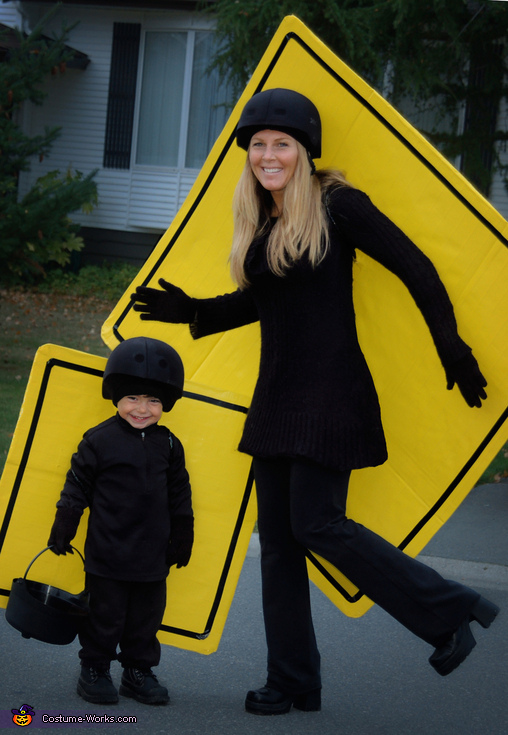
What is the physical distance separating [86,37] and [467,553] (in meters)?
13.3

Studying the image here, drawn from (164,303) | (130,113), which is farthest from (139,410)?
(130,113)

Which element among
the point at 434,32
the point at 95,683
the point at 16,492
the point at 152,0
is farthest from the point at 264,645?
the point at 152,0

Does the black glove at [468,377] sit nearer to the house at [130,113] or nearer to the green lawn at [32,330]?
the green lawn at [32,330]

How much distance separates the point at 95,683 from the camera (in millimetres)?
3180

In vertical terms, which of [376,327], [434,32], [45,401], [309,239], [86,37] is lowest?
[45,401]

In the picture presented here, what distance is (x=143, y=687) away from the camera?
321cm

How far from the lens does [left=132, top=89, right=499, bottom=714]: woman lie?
2906 millimetres

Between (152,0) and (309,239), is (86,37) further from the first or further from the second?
(309,239)

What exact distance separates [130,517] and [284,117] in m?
1.40

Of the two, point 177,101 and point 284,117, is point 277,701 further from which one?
point 177,101

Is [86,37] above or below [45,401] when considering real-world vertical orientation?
above

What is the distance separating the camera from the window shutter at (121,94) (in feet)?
52.4

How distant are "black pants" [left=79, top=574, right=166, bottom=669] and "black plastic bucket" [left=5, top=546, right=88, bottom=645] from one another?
0.05 metres

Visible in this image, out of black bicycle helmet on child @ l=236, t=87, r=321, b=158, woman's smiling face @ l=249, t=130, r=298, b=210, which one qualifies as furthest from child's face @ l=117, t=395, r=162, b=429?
black bicycle helmet on child @ l=236, t=87, r=321, b=158
